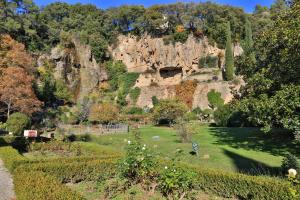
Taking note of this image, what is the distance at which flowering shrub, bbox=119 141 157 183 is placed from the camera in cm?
896

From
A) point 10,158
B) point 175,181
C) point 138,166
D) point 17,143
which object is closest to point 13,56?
point 17,143

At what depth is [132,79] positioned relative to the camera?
57469mm

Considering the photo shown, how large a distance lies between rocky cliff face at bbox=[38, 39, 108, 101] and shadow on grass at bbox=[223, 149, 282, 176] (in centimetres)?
3740

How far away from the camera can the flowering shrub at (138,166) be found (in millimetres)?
8961

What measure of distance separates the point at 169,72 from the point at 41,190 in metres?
52.1

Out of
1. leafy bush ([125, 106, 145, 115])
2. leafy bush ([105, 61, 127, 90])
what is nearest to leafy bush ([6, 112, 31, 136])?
leafy bush ([125, 106, 145, 115])

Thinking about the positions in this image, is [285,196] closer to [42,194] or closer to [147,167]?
[147,167]

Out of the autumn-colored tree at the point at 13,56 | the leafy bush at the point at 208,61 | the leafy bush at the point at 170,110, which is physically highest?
the leafy bush at the point at 208,61

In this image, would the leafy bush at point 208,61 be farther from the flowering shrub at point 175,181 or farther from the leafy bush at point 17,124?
the flowering shrub at point 175,181

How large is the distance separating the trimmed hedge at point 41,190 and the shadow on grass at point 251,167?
24.4 feet

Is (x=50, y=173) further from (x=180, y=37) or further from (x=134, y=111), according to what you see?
(x=180, y=37)

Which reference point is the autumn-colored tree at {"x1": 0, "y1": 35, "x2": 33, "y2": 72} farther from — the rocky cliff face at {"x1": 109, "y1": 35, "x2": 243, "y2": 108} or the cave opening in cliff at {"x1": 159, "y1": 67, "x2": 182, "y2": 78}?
the cave opening in cliff at {"x1": 159, "y1": 67, "x2": 182, "y2": 78}

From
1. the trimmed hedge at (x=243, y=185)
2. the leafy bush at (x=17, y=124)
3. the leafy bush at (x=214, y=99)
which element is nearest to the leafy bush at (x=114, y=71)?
the leafy bush at (x=214, y=99)

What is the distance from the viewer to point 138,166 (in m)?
9.09
